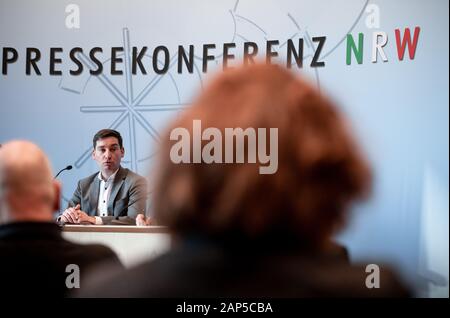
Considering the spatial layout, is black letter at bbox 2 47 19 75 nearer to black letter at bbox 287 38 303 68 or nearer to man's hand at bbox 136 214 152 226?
man's hand at bbox 136 214 152 226

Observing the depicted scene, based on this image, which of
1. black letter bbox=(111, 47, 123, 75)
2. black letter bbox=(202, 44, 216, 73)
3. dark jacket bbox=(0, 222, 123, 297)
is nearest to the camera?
dark jacket bbox=(0, 222, 123, 297)

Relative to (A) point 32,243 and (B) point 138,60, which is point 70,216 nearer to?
(B) point 138,60

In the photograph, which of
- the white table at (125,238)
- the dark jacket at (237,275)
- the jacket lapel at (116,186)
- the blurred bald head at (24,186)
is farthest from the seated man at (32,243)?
the jacket lapel at (116,186)

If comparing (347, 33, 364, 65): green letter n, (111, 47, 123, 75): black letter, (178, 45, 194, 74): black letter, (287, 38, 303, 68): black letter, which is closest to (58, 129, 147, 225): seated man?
(111, 47, 123, 75): black letter

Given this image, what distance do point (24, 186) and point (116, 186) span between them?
2.18 m

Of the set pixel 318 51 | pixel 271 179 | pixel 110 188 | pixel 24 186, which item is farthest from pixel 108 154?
pixel 271 179

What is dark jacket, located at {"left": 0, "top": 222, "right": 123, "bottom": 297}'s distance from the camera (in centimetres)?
135

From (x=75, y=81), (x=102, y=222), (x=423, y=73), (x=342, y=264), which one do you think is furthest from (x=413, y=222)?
(x=342, y=264)

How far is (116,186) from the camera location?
3.56 metres

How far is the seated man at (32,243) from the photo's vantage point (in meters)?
1.35

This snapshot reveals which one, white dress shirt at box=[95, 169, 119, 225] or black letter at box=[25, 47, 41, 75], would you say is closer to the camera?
white dress shirt at box=[95, 169, 119, 225]

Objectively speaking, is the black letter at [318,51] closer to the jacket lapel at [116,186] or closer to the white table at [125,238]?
the jacket lapel at [116,186]

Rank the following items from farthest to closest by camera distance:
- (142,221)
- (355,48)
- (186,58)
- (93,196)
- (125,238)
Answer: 1. (186,58)
2. (93,196)
3. (355,48)
4. (142,221)
5. (125,238)

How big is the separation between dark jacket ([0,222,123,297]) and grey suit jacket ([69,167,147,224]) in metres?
1.90
